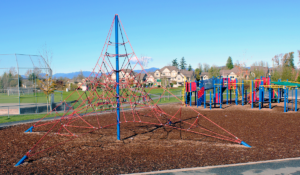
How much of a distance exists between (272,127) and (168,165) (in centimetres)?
780

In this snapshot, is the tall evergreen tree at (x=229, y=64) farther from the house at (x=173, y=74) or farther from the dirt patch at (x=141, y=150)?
the dirt patch at (x=141, y=150)

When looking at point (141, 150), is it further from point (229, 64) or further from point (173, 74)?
point (229, 64)

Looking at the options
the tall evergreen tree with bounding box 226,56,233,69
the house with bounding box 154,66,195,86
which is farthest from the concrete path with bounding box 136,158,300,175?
the tall evergreen tree with bounding box 226,56,233,69

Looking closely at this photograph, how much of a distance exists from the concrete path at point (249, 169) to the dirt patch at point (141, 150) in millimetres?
357

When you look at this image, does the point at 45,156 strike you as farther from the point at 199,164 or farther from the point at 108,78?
the point at 199,164

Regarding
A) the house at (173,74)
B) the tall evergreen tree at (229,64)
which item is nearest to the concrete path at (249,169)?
the house at (173,74)

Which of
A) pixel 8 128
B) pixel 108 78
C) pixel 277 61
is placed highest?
pixel 277 61

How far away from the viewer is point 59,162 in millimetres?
6828

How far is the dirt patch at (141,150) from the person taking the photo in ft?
21.0

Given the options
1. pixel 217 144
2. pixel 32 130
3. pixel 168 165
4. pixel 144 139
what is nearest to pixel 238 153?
pixel 217 144

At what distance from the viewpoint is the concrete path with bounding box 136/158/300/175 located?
577cm

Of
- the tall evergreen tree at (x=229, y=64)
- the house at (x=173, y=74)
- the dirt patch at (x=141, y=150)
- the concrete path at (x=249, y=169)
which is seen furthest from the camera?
the tall evergreen tree at (x=229, y=64)

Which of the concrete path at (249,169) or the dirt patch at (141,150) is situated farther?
the dirt patch at (141,150)

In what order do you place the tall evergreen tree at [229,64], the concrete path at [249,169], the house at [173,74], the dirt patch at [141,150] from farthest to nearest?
the tall evergreen tree at [229,64]
the house at [173,74]
the dirt patch at [141,150]
the concrete path at [249,169]
